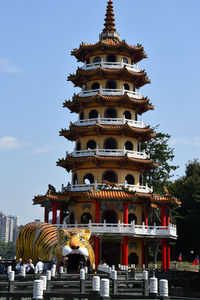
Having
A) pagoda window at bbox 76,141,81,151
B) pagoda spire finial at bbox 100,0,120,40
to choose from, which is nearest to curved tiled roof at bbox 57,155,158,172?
pagoda window at bbox 76,141,81,151

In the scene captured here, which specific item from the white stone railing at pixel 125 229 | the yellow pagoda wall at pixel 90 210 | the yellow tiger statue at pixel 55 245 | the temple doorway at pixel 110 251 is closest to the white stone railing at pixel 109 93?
the yellow pagoda wall at pixel 90 210

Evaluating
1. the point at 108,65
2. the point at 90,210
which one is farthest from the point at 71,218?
the point at 108,65

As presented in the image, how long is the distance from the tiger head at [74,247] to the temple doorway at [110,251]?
577 inches

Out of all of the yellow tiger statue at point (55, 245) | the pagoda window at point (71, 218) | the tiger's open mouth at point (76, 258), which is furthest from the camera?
the pagoda window at point (71, 218)

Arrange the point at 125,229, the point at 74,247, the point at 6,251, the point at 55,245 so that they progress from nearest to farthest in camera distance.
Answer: the point at 74,247 < the point at 55,245 < the point at 125,229 < the point at 6,251

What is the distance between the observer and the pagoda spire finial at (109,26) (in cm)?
4550

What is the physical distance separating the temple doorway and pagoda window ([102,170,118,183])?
5.48 m

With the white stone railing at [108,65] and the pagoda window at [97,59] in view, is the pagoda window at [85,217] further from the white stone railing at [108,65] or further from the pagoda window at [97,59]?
the pagoda window at [97,59]

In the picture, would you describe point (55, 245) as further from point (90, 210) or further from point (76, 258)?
point (90, 210)

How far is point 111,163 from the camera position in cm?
3997

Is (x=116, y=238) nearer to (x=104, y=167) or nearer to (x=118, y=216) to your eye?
(x=118, y=216)

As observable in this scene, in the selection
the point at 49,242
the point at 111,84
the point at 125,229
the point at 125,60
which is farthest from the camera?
the point at 125,60

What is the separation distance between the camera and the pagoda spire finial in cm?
4550

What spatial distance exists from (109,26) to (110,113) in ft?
33.4
